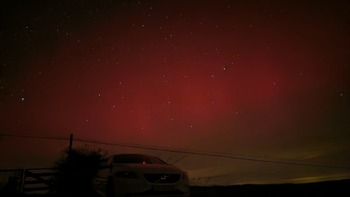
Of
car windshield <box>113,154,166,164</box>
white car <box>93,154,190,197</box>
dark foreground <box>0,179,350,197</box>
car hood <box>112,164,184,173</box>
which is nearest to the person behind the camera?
white car <box>93,154,190,197</box>

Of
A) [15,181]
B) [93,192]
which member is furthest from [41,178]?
[93,192]

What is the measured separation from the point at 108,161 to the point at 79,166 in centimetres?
2179

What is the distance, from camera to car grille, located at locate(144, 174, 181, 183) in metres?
9.84

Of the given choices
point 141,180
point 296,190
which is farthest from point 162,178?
point 296,190

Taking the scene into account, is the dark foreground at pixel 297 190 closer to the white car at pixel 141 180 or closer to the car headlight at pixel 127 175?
the white car at pixel 141 180

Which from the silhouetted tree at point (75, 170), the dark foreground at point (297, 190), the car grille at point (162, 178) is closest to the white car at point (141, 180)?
the car grille at point (162, 178)

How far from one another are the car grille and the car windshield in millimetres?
1413

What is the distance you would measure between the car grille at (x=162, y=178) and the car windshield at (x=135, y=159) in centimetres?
141

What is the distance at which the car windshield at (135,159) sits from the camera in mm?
11288

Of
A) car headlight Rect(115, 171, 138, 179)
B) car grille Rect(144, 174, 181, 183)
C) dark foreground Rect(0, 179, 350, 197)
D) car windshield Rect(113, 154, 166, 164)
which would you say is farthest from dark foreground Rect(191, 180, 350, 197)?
car headlight Rect(115, 171, 138, 179)

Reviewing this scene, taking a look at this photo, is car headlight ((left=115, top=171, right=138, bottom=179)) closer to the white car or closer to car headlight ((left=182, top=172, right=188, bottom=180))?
the white car

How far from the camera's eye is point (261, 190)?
13.5 meters

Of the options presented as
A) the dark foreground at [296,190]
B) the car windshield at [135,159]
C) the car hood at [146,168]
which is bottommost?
the dark foreground at [296,190]

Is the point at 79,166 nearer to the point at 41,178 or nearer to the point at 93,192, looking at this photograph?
A: the point at 41,178
